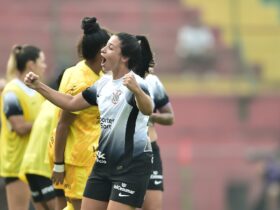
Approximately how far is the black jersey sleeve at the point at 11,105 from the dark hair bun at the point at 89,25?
78.5 inches

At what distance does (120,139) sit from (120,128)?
3.3 inches

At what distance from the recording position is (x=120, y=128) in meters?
8.65

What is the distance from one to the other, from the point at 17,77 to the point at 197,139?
37.0ft

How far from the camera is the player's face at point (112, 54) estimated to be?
8.58 metres

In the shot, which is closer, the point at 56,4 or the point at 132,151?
the point at 132,151

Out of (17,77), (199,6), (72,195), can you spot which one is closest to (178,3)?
(199,6)

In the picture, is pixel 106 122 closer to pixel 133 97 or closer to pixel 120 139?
pixel 120 139

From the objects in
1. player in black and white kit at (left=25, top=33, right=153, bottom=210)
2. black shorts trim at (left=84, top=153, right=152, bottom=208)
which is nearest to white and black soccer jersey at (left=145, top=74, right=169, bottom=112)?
player in black and white kit at (left=25, top=33, right=153, bottom=210)

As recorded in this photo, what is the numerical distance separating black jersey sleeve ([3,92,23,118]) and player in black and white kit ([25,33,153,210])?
7.63ft

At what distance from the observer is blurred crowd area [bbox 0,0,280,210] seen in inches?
838

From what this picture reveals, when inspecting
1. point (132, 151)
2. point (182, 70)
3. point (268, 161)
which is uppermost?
point (132, 151)

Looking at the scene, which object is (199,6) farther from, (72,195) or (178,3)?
(72,195)

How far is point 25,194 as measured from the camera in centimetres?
1141

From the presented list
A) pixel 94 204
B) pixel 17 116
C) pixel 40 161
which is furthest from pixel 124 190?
pixel 17 116
